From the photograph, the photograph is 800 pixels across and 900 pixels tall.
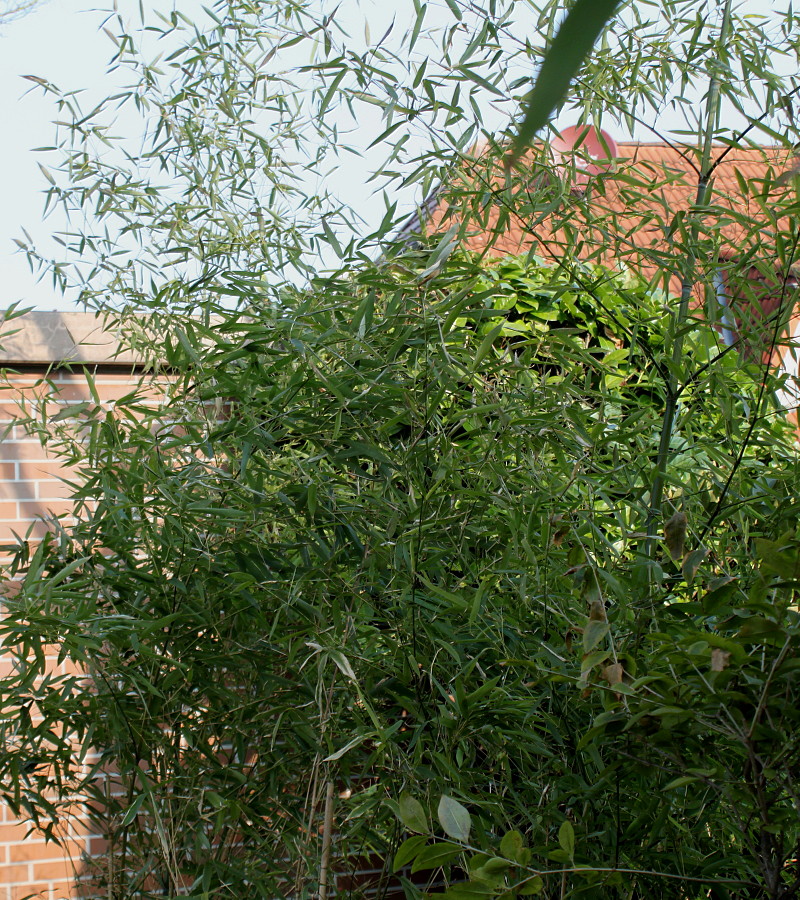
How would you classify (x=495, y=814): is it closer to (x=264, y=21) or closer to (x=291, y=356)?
(x=291, y=356)

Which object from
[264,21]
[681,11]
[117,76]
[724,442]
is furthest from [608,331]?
[117,76]

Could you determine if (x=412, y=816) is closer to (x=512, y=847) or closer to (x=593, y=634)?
(x=512, y=847)

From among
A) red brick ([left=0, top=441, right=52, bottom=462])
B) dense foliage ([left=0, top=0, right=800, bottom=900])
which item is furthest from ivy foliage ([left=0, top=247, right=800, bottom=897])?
red brick ([left=0, top=441, right=52, bottom=462])

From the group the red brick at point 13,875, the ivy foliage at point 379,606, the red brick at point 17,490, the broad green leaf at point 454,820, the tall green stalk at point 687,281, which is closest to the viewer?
the broad green leaf at point 454,820

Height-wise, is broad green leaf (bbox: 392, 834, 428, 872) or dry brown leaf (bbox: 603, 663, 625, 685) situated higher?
dry brown leaf (bbox: 603, 663, 625, 685)

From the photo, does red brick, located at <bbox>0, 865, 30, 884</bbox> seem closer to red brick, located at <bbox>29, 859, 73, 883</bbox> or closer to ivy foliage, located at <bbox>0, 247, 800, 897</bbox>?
red brick, located at <bbox>29, 859, 73, 883</bbox>

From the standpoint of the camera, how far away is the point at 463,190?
174 centimetres

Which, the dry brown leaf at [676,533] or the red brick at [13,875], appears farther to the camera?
the red brick at [13,875]

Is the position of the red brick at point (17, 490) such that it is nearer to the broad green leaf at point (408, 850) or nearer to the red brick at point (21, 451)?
the red brick at point (21, 451)

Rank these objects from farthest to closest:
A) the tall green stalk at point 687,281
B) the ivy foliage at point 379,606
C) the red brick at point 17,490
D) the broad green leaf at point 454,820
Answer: the red brick at point 17,490
the tall green stalk at point 687,281
the ivy foliage at point 379,606
the broad green leaf at point 454,820

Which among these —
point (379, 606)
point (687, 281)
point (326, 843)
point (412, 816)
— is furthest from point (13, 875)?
point (687, 281)

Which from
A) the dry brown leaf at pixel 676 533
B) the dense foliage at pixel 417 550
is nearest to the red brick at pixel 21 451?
the dense foliage at pixel 417 550

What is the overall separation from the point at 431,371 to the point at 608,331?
168 cm

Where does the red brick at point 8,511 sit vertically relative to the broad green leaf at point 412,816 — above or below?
above
